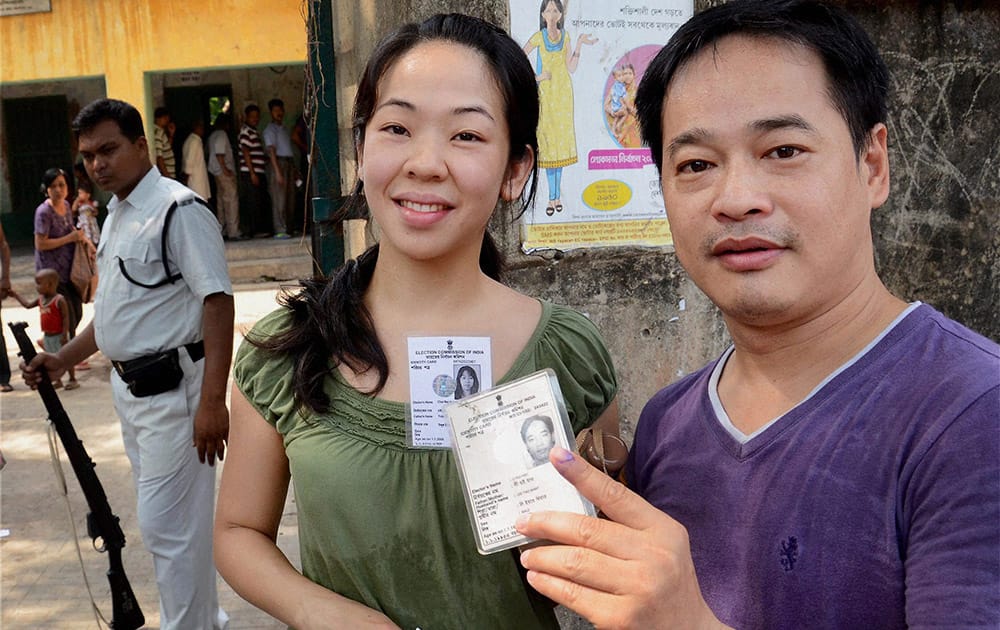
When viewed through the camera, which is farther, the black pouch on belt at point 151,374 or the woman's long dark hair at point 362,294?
the black pouch on belt at point 151,374

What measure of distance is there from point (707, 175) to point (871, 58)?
311 millimetres

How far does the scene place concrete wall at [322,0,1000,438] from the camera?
135 inches

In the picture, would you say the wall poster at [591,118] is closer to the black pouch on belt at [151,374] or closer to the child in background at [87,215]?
the black pouch on belt at [151,374]

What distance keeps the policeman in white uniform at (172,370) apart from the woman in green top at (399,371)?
7.44 feet

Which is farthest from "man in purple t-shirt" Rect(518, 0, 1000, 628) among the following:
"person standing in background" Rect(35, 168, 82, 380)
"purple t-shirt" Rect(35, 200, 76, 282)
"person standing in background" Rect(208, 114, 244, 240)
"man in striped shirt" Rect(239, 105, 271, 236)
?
"man in striped shirt" Rect(239, 105, 271, 236)

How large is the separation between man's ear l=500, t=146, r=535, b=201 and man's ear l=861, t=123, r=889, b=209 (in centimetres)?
72

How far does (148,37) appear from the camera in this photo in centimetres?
1451

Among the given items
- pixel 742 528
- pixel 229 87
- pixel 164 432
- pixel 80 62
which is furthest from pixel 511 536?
pixel 229 87

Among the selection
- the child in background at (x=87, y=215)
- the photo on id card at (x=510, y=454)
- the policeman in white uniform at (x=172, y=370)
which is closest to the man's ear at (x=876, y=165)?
the photo on id card at (x=510, y=454)

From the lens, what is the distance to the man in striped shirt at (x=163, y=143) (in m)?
14.8

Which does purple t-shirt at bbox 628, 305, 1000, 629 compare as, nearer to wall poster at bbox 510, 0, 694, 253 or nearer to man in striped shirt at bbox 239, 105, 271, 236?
wall poster at bbox 510, 0, 694, 253

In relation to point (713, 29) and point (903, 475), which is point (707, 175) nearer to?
point (713, 29)

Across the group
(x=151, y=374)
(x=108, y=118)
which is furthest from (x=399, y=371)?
(x=108, y=118)

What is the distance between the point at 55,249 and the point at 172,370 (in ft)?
19.1
